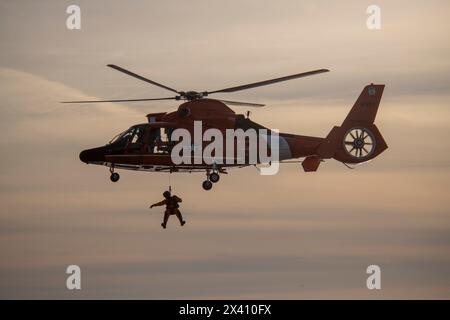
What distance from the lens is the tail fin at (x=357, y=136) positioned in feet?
189

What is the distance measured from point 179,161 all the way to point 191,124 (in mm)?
2128

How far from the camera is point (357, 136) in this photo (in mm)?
58438

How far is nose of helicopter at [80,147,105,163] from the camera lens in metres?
55.6

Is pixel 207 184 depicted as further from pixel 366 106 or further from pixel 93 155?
pixel 366 106

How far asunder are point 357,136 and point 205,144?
857cm

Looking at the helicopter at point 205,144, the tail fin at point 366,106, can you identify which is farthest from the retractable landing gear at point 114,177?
the tail fin at point 366,106

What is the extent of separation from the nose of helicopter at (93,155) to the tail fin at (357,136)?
1101cm

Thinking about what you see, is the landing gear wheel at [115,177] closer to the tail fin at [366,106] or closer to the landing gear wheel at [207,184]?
the landing gear wheel at [207,184]

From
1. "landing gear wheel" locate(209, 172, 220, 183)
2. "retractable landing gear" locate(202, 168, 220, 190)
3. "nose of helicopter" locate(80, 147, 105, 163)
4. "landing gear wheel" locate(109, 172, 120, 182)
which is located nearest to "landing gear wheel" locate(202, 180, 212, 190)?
"retractable landing gear" locate(202, 168, 220, 190)

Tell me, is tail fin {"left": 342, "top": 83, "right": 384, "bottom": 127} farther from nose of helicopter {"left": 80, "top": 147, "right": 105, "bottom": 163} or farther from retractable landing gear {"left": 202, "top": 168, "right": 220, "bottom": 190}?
nose of helicopter {"left": 80, "top": 147, "right": 105, "bottom": 163}

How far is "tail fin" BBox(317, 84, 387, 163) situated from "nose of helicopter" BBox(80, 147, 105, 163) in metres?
11.0
